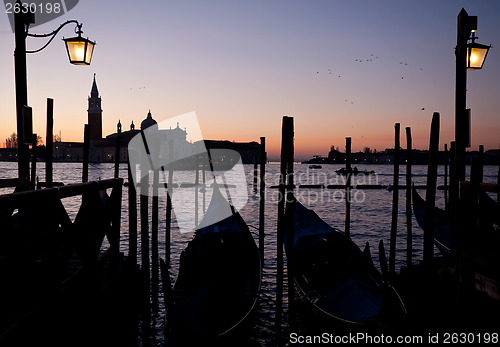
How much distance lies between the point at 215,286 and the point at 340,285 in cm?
159

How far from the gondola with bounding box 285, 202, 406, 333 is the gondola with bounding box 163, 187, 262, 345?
69 centimetres

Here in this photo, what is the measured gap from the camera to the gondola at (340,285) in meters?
4.85

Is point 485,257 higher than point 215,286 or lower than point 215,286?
higher

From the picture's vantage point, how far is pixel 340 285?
5.44m

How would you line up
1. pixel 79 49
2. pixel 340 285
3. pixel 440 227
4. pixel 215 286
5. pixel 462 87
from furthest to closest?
1. pixel 440 227
2. pixel 340 285
3. pixel 215 286
4. pixel 79 49
5. pixel 462 87

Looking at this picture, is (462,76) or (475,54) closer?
(462,76)

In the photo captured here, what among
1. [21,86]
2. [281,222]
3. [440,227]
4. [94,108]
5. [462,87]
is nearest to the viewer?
[21,86]

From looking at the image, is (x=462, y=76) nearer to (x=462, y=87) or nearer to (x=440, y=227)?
(x=462, y=87)

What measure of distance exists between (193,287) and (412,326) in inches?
109

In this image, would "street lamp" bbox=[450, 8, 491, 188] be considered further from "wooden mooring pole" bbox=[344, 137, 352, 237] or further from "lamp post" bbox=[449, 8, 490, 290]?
"wooden mooring pole" bbox=[344, 137, 352, 237]

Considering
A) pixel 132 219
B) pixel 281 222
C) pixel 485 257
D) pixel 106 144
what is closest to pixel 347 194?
pixel 281 222

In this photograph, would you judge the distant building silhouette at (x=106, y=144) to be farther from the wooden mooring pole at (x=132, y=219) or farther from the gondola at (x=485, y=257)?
the gondola at (x=485, y=257)

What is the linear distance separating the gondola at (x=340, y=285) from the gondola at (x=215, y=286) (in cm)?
69

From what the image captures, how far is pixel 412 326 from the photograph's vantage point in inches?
207
